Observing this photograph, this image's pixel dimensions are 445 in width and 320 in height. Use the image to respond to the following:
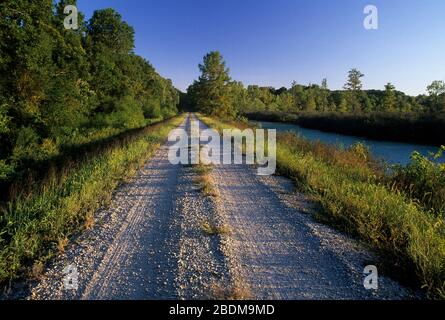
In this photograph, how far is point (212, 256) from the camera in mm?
4098

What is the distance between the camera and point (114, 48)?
3775cm

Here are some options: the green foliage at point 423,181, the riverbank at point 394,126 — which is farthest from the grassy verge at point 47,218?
the riverbank at point 394,126

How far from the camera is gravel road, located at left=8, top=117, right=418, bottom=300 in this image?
3.29m

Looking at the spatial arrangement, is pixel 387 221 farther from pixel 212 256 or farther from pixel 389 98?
pixel 389 98

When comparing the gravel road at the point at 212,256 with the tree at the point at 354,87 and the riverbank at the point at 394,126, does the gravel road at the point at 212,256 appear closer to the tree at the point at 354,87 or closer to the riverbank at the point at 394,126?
the riverbank at the point at 394,126

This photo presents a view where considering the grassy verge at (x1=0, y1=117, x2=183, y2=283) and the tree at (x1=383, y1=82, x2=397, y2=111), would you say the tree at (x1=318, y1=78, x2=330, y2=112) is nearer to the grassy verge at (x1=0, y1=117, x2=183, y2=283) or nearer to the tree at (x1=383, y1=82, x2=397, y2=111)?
the tree at (x1=383, y1=82, x2=397, y2=111)

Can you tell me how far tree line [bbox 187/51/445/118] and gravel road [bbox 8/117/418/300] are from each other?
115ft

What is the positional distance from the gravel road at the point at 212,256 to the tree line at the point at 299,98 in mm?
35143

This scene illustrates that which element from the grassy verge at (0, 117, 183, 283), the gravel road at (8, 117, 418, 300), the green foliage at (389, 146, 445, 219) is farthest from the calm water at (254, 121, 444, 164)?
the grassy verge at (0, 117, 183, 283)

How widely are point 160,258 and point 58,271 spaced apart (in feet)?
4.08

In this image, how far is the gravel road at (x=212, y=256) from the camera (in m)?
3.29

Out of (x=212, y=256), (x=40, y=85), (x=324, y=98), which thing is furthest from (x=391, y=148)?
(x=324, y=98)

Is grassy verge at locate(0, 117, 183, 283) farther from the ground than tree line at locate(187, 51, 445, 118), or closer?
closer

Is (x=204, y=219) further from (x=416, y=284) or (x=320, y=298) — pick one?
(x=416, y=284)
